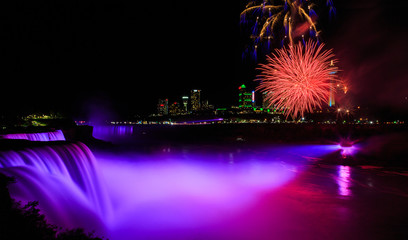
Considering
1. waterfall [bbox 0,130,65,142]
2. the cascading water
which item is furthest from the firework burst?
waterfall [bbox 0,130,65,142]

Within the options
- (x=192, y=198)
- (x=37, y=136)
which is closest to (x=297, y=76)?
(x=192, y=198)

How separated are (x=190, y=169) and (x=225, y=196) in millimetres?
4465

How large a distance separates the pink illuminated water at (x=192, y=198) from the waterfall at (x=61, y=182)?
22mm

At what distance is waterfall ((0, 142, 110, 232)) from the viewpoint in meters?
4.95

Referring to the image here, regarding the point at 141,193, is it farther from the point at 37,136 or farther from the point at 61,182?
the point at 37,136

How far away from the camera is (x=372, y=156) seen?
45.8 ft

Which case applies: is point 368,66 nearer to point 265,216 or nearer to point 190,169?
point 190,169

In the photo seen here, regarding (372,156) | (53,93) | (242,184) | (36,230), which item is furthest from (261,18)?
(53,93)

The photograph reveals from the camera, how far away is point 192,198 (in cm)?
909

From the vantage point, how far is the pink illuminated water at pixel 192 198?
567 cm

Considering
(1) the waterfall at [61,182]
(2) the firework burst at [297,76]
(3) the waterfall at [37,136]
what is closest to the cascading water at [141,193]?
(1) the waterfall at [61,182]

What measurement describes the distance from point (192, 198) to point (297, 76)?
1264 centimetres

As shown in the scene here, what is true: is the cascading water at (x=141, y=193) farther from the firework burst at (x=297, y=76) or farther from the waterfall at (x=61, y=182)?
the firework burst at (x=297, y=76)

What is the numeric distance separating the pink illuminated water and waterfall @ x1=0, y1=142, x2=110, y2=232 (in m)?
0.02
